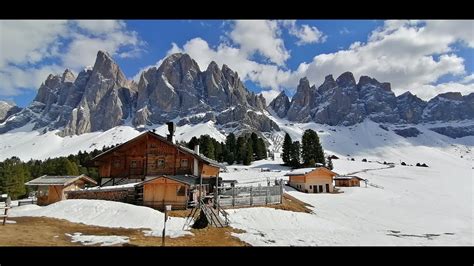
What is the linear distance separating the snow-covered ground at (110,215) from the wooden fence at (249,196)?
21.5 ft

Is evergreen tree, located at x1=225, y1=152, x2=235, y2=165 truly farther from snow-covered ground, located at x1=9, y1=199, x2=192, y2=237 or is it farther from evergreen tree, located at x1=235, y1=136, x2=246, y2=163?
snow-covered ground, located at x1=9, y1=199, x2=192, y2=237

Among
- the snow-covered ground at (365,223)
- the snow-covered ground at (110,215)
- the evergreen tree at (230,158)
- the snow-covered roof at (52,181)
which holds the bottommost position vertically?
the snow-covered ground at (365,223)

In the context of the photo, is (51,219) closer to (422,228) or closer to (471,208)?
(422,228)

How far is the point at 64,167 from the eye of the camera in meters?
75.2

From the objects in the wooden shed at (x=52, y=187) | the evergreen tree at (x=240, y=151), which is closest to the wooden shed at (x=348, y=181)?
the evergreen tree at (x=240, y=151)

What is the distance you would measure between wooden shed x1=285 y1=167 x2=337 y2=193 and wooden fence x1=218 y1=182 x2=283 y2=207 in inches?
906

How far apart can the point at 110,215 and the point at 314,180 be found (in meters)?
39.5

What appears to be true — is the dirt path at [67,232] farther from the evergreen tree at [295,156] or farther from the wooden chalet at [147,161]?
the evergreen tree at [295,156]

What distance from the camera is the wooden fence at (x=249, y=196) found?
96.9 feet

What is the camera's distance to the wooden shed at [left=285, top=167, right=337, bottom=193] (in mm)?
54844

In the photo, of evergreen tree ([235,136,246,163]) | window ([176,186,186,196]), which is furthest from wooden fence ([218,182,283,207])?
evergreen tree ([235,136,246,163])
